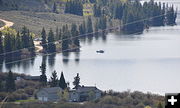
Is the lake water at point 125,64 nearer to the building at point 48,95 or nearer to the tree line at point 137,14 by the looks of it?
the building at point 48,95

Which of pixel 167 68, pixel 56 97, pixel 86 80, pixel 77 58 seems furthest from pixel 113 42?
pixel 56 97

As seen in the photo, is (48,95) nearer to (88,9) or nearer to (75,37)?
(75,37)

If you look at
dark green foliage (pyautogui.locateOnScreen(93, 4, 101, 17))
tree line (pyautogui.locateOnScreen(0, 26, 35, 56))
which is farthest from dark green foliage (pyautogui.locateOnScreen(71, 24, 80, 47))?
dark green foliage (pyautogui.locateOnScreen(93, 4, 101, 17))

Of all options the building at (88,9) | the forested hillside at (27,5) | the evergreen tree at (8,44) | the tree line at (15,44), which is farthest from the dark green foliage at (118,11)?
the evergreen tree at (8,44)

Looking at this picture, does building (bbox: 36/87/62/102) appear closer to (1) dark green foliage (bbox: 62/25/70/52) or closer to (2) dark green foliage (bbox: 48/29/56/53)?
(2) dark green foliage (bbox: 48/29/56/53)

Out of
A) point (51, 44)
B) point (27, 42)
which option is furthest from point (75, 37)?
point (27, 42)

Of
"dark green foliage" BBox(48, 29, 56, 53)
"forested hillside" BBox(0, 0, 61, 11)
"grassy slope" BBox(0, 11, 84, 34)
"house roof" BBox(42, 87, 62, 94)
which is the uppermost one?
"forested hillside" BBox(0, 0, 61, 11)
